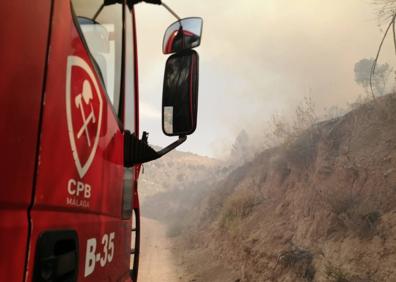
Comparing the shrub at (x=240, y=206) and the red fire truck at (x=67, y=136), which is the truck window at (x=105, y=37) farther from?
the shrub at (x=240, y=206)

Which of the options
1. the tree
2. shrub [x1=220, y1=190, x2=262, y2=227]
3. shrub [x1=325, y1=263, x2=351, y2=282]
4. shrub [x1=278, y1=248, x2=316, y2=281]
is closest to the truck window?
shrub [x1=325, y1=263, x2=351, y2=282]

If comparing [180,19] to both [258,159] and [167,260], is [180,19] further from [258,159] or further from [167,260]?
[258,159]

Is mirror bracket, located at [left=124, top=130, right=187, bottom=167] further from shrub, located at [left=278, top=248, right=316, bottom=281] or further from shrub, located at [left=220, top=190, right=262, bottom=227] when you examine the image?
shrub, located at [left=220, top=190, right=262, bottom=227]

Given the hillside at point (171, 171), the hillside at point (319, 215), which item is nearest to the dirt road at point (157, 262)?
the hillside at point (319, 215)

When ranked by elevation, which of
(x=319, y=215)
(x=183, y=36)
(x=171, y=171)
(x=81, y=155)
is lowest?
(x=319, y=215)

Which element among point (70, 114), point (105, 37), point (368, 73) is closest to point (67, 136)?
point (70, 114)

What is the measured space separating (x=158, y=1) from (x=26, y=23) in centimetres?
194

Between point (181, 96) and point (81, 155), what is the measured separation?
118 centimetres

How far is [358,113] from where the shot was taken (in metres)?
12.3

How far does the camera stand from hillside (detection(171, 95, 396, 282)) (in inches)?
289

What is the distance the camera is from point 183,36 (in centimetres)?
303

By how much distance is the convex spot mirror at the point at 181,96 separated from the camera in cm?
277

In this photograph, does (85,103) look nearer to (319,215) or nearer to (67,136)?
(67,136)

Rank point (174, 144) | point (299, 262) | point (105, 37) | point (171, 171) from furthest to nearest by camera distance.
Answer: point (171, 171) → point (299, 262) → point (174, 144) → point (105, 37)
